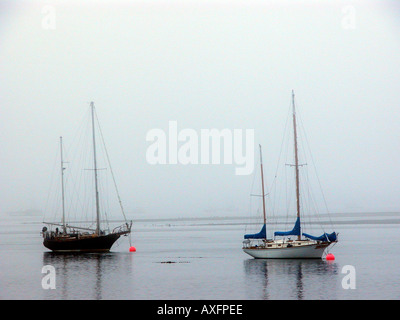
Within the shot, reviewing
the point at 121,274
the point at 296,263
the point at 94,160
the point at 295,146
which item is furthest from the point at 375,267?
the point at 94,160

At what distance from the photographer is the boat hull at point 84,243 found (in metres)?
88.7

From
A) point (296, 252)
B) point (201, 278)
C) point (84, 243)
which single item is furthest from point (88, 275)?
point (84, 243)

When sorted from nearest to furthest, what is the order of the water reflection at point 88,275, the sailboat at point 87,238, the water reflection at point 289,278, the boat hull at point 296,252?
the water reflection at point 289,278, the water reflection at point 88,275, the boat hull at point 296,252, the sailboat at point 87,238

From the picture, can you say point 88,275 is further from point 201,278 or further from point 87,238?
point 87,238

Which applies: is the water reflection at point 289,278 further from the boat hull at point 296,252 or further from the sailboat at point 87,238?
the sailboat at point 87,238

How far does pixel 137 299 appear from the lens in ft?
150

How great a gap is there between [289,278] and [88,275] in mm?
20867

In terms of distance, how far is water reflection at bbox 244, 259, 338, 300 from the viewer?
Result: 47375 mm

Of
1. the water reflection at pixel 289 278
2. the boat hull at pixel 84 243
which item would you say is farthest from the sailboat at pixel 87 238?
the water reflection at pixel 289 278

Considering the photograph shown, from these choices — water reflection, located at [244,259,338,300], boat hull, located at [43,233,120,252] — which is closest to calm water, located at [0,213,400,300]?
water reflection, located at [244,259,338,300]

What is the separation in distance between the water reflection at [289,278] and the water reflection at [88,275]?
1236cm
